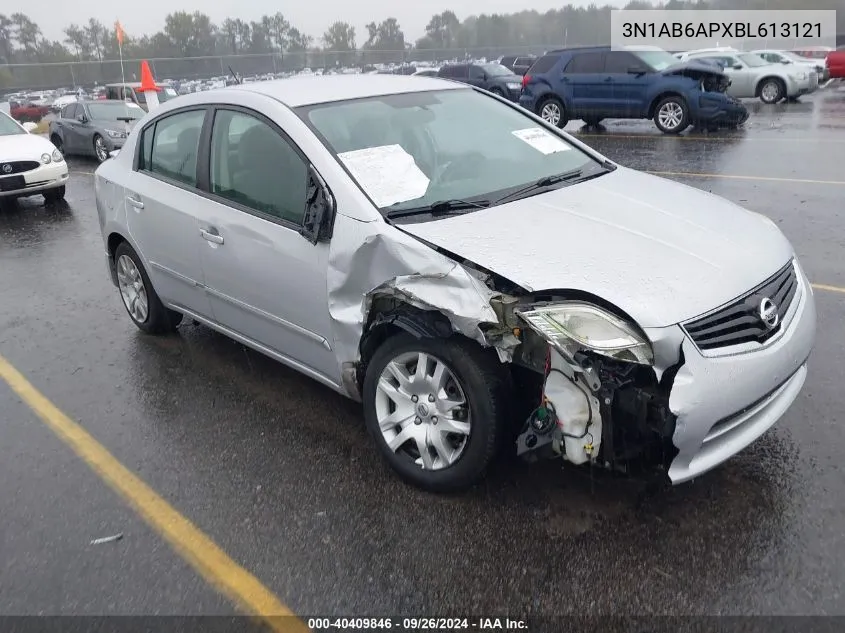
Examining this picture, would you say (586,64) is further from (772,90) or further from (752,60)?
(752,60)

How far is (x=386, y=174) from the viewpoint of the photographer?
356cm

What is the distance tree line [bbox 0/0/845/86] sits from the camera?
1358 inches

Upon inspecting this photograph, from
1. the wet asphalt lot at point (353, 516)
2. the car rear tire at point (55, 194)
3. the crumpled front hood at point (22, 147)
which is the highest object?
the crumpled front hood at point (22, 147)

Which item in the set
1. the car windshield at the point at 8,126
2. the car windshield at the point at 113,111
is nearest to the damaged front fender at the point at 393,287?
the car windshield at the point at 8,126

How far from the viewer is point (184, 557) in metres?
2.99

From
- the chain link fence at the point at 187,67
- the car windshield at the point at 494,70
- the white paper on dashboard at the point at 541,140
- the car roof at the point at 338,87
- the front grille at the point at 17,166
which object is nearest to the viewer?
the car roof at the point at 338,87

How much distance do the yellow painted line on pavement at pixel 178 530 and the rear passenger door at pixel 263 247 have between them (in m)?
0.95

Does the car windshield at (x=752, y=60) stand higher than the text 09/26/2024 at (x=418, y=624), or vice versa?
the car windshield at (x=752, y=60)

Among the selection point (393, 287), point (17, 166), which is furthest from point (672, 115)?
point (393, 287)

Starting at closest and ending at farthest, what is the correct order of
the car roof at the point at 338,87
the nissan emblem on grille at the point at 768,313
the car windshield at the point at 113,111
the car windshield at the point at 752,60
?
1. the nissan emblem on grille at the point at 768,313
2. the car roof at the point at 338,87
3. the car windshield at the point at 113,111
4. the car windshield at the point at 752,60

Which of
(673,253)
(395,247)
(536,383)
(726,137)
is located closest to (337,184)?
(395,247)

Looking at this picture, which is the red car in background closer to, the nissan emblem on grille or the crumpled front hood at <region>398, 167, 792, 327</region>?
the crumpled front hood at <region>398, 167, 792, 327</region>

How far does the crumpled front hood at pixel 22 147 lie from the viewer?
10.5 metres

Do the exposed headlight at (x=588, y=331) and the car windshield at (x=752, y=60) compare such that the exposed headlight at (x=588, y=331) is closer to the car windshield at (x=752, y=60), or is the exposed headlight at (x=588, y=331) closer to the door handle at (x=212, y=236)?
the door handle at (x=212, y=236)
